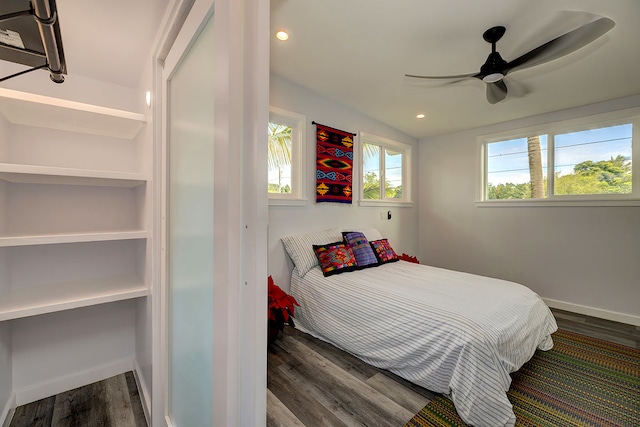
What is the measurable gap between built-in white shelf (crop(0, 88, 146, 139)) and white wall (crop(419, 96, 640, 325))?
4017mm

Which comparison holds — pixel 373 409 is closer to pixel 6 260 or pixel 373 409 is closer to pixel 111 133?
pixel 6 260

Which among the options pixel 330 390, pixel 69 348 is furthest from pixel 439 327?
pixel 69 348

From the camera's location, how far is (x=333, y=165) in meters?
3.13

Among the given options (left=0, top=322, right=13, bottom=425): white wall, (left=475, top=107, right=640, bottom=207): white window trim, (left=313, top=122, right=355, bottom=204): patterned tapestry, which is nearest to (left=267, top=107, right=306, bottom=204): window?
(left=313, top=122, right=355, bottom=204): patterned tapestry

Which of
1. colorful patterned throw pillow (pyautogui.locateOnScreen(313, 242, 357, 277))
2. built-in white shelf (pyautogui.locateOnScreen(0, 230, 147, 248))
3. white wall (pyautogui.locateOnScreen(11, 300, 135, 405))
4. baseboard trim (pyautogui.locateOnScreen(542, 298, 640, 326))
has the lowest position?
baseboard trim (pyautogui.locateOnScreen(542, 298, 640, 326))

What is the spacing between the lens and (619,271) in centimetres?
288

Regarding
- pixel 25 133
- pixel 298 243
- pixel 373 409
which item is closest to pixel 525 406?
pixel 373 409

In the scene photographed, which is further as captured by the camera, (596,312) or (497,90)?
(596,312)

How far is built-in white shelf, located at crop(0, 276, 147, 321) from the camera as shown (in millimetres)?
1321

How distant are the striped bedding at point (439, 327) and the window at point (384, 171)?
147cm

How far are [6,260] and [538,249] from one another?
492 cm

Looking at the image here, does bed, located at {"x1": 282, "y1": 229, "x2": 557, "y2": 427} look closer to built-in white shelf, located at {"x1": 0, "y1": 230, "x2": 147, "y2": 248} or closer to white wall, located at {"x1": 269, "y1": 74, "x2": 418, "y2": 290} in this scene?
white wall, located at {"x1": 269, "y1": 74, "x2": 418, "y2": 290}

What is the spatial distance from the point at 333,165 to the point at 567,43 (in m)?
2.08

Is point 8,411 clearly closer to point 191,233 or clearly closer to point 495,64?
point 191,233
